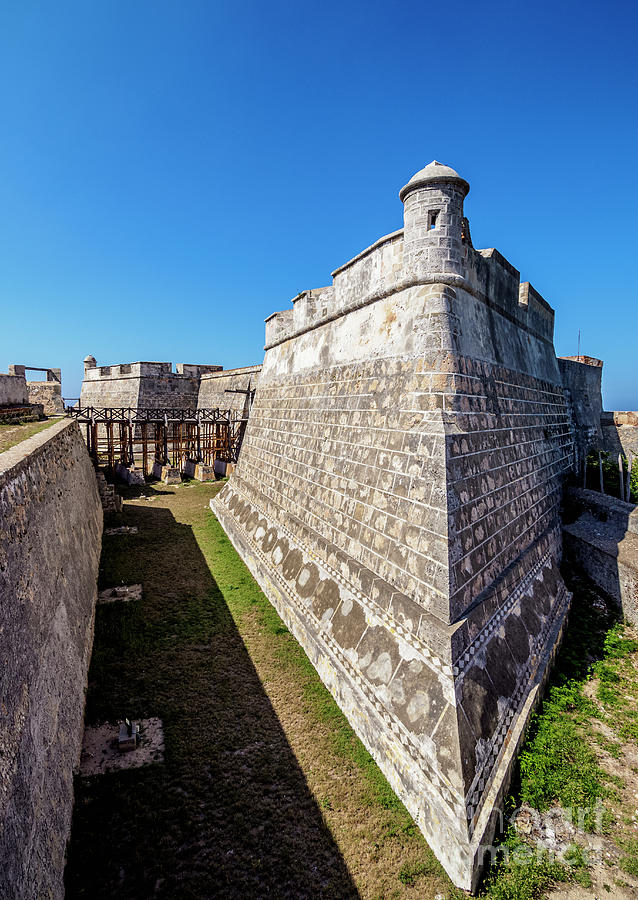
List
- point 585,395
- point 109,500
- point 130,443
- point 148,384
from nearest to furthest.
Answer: point 109,500, point 585,395, point 130,443, point 148,384

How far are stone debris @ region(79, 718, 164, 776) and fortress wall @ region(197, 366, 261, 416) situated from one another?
16649 mm

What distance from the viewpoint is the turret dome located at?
5512mm

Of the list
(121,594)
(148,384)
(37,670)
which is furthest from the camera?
(148,384)

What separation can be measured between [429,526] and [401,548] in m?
0.55

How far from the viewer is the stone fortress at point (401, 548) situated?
11.7ft

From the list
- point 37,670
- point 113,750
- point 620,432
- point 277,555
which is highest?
point 620,432

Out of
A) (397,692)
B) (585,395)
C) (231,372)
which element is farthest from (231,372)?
(397,692)

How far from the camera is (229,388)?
24.2 meters

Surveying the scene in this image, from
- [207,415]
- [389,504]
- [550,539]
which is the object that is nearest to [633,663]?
[550,539]

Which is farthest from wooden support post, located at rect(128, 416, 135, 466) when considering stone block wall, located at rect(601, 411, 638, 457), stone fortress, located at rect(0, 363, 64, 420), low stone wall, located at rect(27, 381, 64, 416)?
stone block wall, located at rect(601, 411, 638, 457)

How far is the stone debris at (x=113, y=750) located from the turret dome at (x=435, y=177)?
25.5 feet

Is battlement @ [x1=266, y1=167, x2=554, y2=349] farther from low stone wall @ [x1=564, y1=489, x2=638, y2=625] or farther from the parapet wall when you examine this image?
the parapet wall

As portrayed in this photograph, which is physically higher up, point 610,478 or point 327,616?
point 610,478

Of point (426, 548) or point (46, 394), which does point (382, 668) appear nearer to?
point (426, 548)
